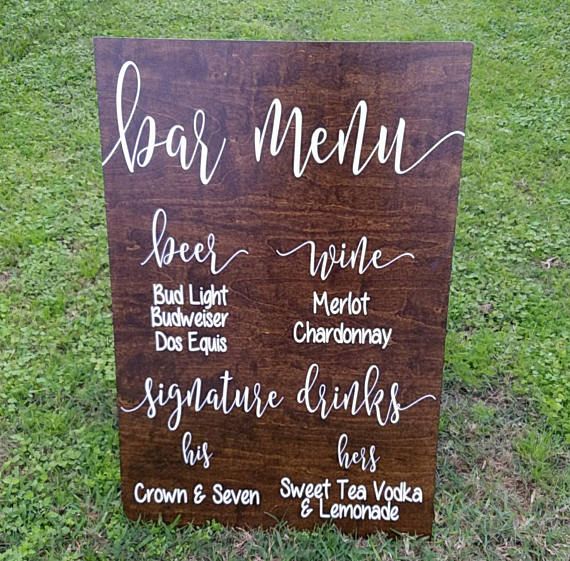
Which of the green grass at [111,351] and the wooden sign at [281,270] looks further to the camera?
the green grass at [111,351]

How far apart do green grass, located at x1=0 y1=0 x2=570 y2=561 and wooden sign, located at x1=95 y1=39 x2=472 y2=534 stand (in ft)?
0.48

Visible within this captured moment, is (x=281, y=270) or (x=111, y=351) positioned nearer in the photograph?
(x=281, y=270)

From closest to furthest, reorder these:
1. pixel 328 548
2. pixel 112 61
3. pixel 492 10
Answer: pixel 112 61 < pixel 328 548 < pixel 492 10

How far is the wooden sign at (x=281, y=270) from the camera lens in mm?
1829

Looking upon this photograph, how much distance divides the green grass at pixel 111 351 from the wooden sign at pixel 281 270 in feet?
0.48

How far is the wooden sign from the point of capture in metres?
1.83

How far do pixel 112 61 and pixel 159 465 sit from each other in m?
1.14

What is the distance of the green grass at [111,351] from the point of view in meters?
2.23

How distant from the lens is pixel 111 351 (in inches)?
118

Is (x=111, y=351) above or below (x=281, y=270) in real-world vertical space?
below

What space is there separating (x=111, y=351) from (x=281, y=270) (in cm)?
126

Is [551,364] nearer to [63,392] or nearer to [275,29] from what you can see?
[63,392]

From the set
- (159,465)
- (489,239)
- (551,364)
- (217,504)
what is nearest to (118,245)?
(159,465)

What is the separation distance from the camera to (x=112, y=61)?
→ 5.99ft
